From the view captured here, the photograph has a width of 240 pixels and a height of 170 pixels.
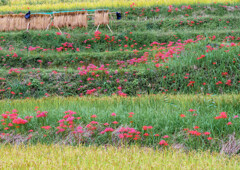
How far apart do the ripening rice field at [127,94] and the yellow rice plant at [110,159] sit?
0.06 ft

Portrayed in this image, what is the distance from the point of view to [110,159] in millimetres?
3840

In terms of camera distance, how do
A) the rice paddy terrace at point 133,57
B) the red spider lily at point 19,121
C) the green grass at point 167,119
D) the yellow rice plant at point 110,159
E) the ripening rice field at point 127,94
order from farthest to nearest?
the rice paddy terrace at point 133,57
the red spider lily at point 19,121
the green grass at point 167,119
the ripening rice field at point 127,94
the yellow rice plant at point 110,159

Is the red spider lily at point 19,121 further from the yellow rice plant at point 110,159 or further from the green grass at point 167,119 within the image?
the yellow rice plant at point 110,159

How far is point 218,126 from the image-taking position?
188 inches

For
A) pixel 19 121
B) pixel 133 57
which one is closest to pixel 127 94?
pixel 133 57

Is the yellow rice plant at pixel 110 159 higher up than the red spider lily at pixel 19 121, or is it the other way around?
the red spider lily at pixel 19 121

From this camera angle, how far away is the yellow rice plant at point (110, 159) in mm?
3602

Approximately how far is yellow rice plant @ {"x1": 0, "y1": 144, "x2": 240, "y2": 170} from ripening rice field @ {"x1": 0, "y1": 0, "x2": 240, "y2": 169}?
17 mm

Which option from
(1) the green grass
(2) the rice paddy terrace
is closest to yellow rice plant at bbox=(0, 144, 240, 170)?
(1) the green grass

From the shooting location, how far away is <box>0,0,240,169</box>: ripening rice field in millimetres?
4184

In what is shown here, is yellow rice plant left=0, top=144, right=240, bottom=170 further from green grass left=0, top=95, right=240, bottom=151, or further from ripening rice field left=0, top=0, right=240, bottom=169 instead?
green grass left=0, top=95, right=240, bottom=151

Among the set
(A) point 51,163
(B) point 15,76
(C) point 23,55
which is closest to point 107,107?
(A) point 51,163

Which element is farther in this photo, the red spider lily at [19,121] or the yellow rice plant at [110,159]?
the red spider lily at [19,121]

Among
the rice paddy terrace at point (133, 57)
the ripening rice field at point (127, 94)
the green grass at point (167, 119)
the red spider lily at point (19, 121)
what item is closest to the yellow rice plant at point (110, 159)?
the ripening rice field at point (127, 94)
